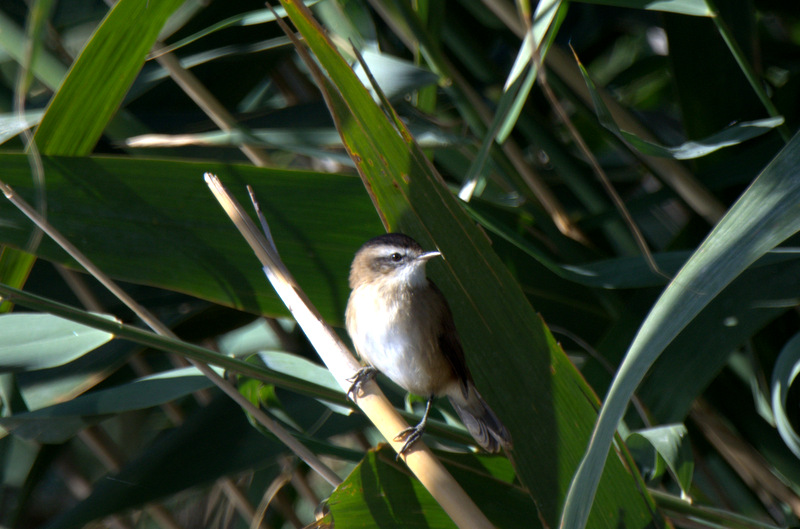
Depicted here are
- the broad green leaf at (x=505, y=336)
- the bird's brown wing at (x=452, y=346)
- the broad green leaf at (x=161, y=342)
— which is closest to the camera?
the broad green leaf at (x=161, y=342)

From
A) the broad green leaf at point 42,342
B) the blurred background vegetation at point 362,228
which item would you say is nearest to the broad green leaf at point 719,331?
the blurred background vegetation at point 362,228

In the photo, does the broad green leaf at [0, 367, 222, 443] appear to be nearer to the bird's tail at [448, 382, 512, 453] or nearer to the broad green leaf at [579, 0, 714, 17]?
the bird's tail at [448, 382, 512, 453]

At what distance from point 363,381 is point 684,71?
4.02 ft

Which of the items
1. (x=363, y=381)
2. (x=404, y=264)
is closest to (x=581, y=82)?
(x=404, y=264)

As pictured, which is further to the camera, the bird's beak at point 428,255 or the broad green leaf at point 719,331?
the broad green leaf at point 719,331

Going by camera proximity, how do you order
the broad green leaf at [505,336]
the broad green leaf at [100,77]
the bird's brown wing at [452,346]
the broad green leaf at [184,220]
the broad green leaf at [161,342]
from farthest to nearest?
the bird's brown wing at [452,346]
the broad green leaf at [184,220]
the broad green leaf at [100,77]
the broad green leaf at [505,336]
the broad green leaf at [161,342]

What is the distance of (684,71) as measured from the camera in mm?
1939

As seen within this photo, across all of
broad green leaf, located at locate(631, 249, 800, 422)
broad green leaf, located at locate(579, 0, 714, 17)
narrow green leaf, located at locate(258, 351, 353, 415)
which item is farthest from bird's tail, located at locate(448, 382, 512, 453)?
broad green leaf, located at locate(579, 0, 714, 17)

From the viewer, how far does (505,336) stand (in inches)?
52.9

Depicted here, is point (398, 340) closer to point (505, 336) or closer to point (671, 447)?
point (505, 336)

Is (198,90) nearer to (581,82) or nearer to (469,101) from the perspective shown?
(469,101)

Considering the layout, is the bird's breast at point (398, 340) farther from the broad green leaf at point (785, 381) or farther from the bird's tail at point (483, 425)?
the broad green leaf at point (785, 381)

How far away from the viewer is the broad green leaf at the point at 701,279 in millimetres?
919

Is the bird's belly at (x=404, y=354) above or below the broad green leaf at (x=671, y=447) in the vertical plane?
above
